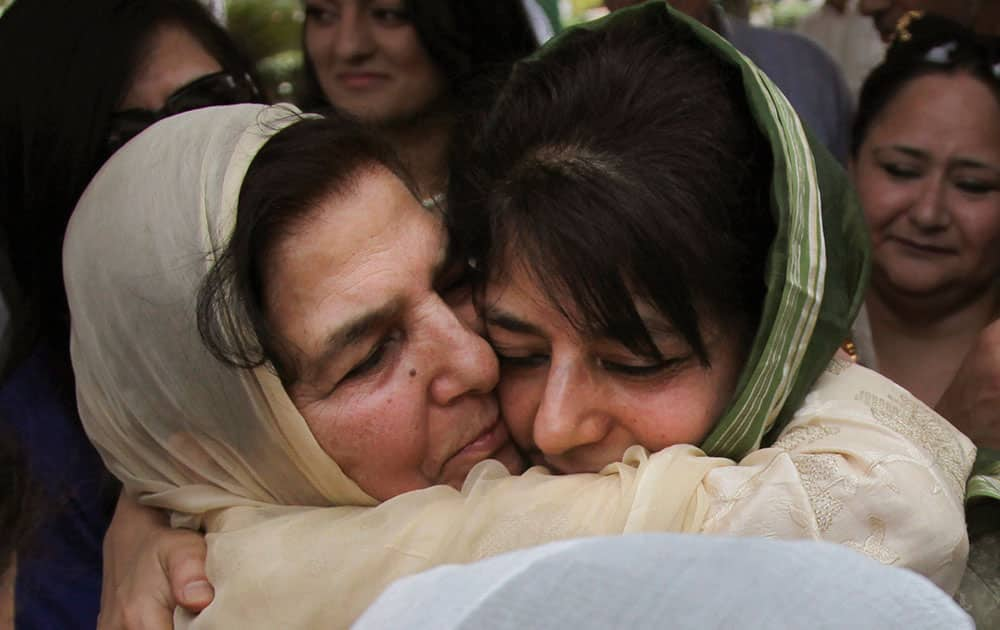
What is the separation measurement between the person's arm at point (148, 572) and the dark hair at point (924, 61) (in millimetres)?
2435

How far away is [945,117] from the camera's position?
11.0ft

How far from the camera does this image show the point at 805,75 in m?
4.04

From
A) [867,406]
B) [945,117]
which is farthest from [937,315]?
[867,406]

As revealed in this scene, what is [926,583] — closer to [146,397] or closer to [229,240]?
[229,240]

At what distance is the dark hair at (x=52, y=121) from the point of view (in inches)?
111

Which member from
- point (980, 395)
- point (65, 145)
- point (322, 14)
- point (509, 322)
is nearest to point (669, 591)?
point (509, 322)

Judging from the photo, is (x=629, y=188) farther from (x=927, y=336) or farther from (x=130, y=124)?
(x=927, y=336)

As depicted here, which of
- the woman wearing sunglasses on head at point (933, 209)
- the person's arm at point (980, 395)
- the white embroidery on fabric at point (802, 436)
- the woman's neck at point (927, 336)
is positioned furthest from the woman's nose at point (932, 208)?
the white embroidery on fabric at point (802, 436)

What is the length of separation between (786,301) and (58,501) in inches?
61.5

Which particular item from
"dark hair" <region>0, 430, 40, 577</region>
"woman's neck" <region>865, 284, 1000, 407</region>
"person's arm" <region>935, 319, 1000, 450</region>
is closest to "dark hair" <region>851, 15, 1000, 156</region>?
"woman's neck" <region>865, 284, 1000, 407</region>

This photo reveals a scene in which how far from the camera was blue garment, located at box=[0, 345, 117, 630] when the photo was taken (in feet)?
7.88

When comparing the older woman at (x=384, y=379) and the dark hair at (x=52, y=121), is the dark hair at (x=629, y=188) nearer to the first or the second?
the older woman at (x=384, y=379)

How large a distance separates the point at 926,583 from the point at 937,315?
2.62 metres

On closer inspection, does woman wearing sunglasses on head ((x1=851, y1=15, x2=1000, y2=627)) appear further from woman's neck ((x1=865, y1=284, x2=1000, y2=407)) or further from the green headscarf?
the green headscarf
